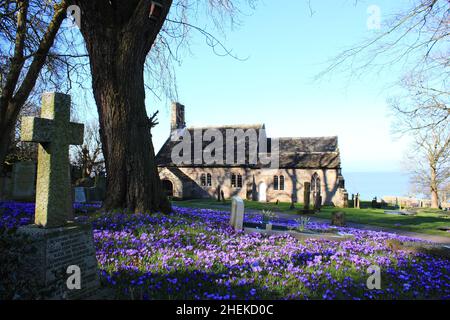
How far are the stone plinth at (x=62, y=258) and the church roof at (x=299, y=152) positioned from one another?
124 feet

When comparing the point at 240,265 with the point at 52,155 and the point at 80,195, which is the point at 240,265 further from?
the point at 80,195

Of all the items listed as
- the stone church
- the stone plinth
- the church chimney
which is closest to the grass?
the stone church

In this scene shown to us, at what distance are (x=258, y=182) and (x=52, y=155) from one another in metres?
38.7

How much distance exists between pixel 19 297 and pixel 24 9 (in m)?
12.1

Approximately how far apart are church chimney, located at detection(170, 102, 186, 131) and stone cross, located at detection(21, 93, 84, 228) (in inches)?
1738

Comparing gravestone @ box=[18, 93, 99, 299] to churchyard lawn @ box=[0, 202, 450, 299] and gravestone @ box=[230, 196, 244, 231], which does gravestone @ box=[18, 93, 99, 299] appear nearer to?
churchyard lawn @ box=[0, 202, 450, 299]

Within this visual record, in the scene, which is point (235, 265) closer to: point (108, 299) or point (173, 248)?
point (173, 248)

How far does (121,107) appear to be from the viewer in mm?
9141

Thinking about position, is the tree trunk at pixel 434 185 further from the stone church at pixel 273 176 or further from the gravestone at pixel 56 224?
the gravestone at pixel 56 224

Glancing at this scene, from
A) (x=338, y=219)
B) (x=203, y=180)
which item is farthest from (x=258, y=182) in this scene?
(x=338, y=219)

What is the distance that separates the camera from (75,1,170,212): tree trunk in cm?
907

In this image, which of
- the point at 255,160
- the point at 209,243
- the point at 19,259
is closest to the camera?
the point at 19,259
